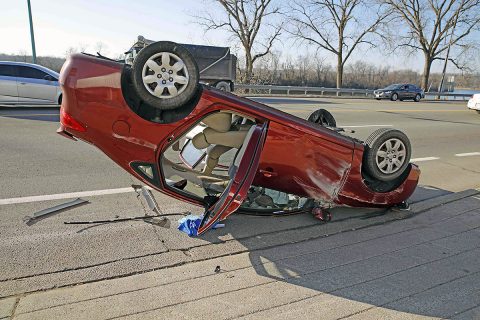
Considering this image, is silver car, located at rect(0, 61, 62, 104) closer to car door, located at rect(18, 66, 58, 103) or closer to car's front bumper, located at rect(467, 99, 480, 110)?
car door, located at rect(18, 66, 58, 103)

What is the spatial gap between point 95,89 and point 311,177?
2173mm

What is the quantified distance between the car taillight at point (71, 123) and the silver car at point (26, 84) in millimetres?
8571

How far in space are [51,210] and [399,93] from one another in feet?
93.6

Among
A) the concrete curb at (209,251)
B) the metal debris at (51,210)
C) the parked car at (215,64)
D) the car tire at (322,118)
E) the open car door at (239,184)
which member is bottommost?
the concrete curb at (209,251)

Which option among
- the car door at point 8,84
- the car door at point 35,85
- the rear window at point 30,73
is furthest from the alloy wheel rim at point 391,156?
the car door at point 8,84

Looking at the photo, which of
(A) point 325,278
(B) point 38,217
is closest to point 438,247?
(A) point 325,278

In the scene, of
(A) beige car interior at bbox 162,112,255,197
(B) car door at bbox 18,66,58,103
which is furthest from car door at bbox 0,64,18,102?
(A) beige car interior at bbox 162,112,255,197

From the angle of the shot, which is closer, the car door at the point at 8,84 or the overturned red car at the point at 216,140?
the overturned red car at the point at 216,140

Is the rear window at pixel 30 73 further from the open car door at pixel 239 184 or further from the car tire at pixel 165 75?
the open car door at pixel 239 184

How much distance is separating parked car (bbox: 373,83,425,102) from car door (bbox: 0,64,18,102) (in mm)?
24425

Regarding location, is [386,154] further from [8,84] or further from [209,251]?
[8,84]

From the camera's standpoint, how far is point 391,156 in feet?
12.3

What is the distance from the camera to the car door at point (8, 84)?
10.6 metres

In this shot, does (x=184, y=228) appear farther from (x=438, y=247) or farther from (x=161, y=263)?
(x=438, y=247)
